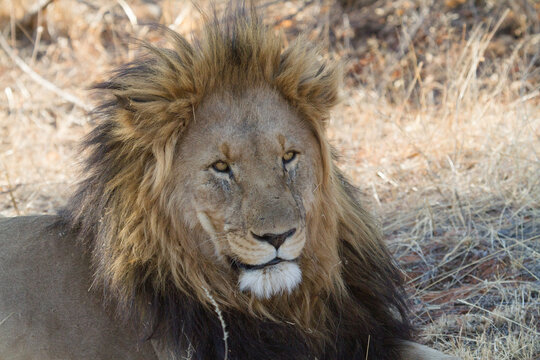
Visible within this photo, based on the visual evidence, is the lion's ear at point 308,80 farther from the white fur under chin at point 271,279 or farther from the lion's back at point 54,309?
the lion's back at point 54,309

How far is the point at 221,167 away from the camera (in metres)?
2.52

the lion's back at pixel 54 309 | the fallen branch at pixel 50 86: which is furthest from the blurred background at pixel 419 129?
the lion's back at pixel 54 309

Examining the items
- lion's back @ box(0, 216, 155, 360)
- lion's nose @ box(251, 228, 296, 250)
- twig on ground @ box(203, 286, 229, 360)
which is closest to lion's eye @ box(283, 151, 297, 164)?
lion's nose @ box(251, 228, 296, 250)

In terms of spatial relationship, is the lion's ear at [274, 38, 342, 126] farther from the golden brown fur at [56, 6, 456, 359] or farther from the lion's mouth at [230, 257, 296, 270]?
the lion's mouth at [230, 257, 296, 270]

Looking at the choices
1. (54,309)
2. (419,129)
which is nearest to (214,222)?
(54,309)

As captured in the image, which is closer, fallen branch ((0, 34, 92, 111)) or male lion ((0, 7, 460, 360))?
male lion ((0, 7, 460, 360))

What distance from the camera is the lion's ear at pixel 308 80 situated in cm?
269

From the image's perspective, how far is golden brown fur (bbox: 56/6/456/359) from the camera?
255 cm

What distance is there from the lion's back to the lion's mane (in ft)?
0.39

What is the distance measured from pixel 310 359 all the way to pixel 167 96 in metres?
1.09

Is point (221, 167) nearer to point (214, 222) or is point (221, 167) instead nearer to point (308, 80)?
point (214, 222)

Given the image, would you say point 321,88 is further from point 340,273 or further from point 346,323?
point 346,323

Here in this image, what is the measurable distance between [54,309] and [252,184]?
0.98 meters

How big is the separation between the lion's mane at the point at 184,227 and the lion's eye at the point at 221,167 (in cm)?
16
